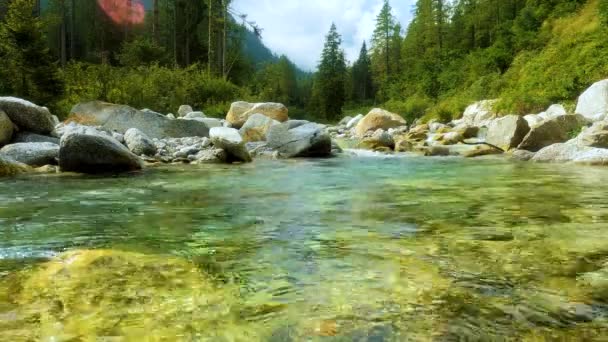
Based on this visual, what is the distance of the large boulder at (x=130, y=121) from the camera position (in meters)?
12.6

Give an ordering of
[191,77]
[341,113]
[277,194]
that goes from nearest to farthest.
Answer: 1. [277,194]
2. [191,77]
3. [341,113]

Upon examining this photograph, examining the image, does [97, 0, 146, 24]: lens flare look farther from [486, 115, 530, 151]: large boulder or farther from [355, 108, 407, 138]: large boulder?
[486, 115, 530, 151]: large boulder

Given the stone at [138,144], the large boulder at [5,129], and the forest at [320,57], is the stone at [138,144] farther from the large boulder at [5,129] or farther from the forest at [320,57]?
the forest at [320,57]

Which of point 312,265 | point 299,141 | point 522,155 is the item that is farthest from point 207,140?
point 312,265

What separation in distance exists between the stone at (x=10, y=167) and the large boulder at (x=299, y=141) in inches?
217

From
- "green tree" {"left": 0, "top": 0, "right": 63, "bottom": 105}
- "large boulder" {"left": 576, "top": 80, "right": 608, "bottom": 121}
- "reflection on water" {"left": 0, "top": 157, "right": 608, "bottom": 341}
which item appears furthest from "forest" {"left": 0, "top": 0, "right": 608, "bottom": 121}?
"reflection on water" {"left": 0, "top": 157, "right": 608, "bottom": 341}

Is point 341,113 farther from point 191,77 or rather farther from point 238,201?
point 238,201

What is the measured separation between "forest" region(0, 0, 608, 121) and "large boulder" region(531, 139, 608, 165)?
7692 mm

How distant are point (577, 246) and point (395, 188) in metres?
3.15

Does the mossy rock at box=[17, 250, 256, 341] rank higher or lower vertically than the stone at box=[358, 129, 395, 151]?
lower

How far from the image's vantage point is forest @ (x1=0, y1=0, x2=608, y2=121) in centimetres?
1645

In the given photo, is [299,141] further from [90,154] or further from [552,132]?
[552,132]

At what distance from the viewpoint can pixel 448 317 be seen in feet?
6.37

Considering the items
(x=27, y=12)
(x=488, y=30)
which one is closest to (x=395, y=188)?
(x=27, y=12)
